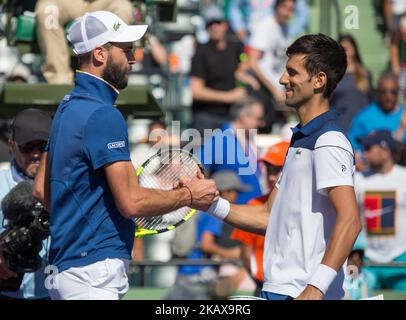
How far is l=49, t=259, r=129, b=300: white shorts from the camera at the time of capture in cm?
493

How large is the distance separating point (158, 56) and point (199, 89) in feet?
2.16

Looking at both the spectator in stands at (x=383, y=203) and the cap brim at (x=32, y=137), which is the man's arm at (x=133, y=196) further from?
the spectator in stands at (x=383, y=203)

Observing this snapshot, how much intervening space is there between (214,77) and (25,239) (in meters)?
6.20

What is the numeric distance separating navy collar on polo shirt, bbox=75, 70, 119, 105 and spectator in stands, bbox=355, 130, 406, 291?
461 centimetres

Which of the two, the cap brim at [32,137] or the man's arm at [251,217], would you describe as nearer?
the man's arm at [251,217]

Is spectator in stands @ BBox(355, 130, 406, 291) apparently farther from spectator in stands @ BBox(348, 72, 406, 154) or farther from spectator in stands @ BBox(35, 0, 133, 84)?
spectator in stands @ BBox(35, 0, 133, 84)

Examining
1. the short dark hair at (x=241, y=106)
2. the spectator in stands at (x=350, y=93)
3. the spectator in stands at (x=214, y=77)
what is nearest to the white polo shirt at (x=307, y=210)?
the short dark hair at (x=241, y=106)

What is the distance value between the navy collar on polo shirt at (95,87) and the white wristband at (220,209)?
80 centimetres

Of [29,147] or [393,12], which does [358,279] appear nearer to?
[29,147]

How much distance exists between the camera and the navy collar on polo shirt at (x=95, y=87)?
5.08 meters

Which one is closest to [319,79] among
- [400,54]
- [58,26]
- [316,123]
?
[316,123]

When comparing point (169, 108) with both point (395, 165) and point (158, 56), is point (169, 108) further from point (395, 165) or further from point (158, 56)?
point (395, 165)

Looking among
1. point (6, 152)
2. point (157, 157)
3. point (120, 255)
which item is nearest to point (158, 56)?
point (6, 152)
